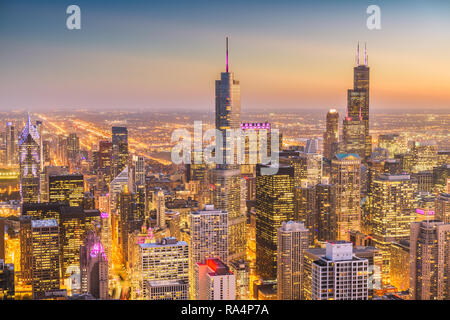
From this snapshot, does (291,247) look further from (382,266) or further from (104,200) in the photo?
(104,200)

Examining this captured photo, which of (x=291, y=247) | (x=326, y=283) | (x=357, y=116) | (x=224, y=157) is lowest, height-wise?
(x=291, y=247)

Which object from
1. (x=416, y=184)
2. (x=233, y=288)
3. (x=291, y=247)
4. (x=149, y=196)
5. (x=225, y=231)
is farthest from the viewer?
(x=149, y=196)

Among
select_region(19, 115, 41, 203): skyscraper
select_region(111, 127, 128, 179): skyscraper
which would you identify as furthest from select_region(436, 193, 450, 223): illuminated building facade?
select_region(19, 115, 41, 203): skyscraper

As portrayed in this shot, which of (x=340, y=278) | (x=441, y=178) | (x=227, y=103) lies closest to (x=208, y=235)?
(x=227, y=103)

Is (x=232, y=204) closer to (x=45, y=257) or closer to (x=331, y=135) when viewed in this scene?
(x=331, y=135)

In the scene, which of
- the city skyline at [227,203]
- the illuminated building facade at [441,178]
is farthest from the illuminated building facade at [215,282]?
the illuminated building facade at [441,178]

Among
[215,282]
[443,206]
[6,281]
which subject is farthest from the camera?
[443,206]
